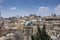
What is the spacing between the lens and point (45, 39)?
9.55 m

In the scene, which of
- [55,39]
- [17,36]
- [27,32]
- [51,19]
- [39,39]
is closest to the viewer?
[39,39]

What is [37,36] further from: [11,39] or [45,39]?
[11,39]

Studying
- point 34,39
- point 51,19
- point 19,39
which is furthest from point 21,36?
point 51,19

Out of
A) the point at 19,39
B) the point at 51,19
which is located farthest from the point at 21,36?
the point at 51,19

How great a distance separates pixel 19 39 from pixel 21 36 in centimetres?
29

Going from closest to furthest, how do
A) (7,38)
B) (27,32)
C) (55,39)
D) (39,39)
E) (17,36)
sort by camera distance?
(39,39) < (7,38) < (17,36) < (27,32) < (55,39)

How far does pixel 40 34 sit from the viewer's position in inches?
381

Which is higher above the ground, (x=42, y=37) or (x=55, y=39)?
(x=42, y=37)

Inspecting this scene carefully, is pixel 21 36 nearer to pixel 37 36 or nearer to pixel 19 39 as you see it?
pixel 19 39

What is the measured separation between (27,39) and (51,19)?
2480cm

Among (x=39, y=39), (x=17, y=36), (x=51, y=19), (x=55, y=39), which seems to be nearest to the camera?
(x=39, y=39)

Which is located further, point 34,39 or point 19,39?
point 19,39

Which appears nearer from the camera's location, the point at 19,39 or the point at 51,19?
the point at 19,39

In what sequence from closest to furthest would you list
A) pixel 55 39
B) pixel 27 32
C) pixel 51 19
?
pixel 27 32 → pixel 55 39 → pixel 51 19
